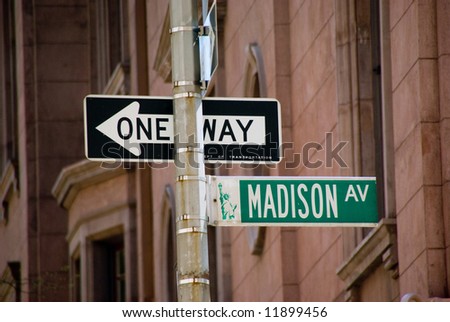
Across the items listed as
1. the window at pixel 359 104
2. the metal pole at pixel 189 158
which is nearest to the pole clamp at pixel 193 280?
the metal pole at pixel 189 158

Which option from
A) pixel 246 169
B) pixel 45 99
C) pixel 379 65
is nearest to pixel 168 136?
pixel 379 65

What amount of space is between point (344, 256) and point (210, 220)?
22.0ft

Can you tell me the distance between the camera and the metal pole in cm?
1023

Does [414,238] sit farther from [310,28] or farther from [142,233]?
[142,233]

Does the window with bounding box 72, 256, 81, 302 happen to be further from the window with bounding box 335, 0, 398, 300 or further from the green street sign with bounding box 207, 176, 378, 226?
the green street sign with bounding box 207, 176, 378, 226

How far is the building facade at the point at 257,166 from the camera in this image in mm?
13984

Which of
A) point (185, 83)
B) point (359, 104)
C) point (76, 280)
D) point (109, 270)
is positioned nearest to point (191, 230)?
point (185, 83)

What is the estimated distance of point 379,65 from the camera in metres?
16.6

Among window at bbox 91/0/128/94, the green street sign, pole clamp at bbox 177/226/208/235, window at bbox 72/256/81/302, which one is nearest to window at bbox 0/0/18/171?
window at bbox 91/0/128/94

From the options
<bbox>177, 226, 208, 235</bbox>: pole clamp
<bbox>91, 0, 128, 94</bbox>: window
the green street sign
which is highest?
<bbox>91, 0, 128, 94</bbox>: window

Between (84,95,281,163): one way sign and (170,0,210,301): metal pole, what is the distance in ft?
0.48

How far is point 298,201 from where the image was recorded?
1106 cm

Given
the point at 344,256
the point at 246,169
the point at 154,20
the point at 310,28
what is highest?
the point at 154,20

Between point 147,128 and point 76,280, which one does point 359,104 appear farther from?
point 76,280
